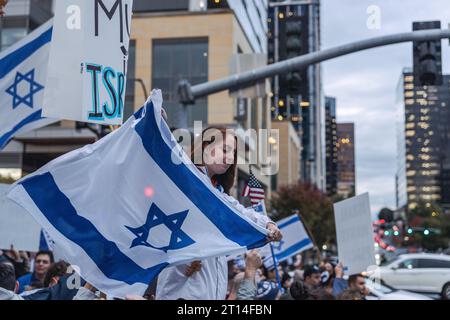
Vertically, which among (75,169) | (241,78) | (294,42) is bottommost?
(75,169)

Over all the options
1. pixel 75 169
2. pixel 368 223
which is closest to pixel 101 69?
pixel 75 169

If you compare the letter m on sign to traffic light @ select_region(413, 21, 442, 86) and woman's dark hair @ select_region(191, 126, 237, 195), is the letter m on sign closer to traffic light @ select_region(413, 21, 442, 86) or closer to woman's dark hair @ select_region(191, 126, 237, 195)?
woman's dark hair @ select_region(191, 126, 237, 195)

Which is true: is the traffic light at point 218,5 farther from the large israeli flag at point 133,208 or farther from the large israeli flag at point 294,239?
the large israeli flag at point 133,208

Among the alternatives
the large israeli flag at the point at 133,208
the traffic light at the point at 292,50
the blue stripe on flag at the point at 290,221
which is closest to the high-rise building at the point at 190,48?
the traffic light at the point at 292,50

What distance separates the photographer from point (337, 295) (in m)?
7.20

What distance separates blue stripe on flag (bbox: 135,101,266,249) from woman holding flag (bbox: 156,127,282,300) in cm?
7

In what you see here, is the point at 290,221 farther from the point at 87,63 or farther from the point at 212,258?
the point at 212,258

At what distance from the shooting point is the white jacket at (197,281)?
293cm

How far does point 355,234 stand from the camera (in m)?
6.54

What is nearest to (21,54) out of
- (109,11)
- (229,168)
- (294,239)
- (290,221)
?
(109,11)

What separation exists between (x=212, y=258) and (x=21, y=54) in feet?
13.2

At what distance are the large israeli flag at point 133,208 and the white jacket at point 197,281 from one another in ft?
0.50
